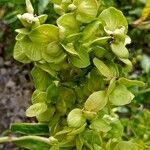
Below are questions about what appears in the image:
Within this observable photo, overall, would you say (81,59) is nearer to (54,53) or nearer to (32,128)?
(54,53)

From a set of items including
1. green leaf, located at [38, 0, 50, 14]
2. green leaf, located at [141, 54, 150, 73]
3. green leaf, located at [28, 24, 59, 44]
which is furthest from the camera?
green leaf, located at [141, 54, 150, 73]

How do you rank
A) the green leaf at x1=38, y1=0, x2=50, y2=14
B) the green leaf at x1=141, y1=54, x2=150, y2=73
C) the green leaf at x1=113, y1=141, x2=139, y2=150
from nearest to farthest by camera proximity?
1. the green leaf at x1=113, y1=141, x2=139, y2=150
2. the green leaf at x1=38, y1=0, x2=50, y2=14
3. the green leaf at x1=141, y1=54, x2=150, y2=73

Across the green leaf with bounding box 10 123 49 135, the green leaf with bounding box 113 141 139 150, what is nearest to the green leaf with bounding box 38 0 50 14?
the green leaf with bounding box 10 123 49 135

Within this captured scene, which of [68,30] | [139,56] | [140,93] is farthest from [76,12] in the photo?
[139,56]

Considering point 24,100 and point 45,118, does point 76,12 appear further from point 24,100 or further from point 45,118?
point 24,100

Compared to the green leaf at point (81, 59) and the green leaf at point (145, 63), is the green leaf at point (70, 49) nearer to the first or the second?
the green leaf at point (81, 59)

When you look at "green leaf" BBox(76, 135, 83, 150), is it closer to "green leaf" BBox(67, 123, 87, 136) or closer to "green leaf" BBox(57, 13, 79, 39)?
"green leaf" BBox(67, 123, 87, 136)

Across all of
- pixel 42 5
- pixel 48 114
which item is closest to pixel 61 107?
pixel 48 114
